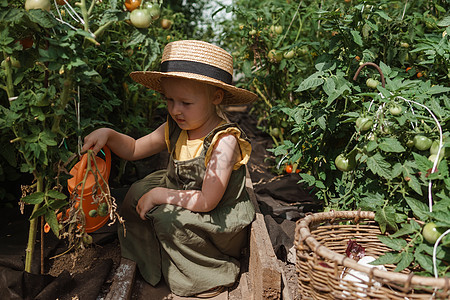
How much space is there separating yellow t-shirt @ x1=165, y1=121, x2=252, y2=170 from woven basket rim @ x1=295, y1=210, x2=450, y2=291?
504mm

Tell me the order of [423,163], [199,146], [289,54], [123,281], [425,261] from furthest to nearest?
[289,54]
[199,146]
[123,281]
[423,163]
[425,261]

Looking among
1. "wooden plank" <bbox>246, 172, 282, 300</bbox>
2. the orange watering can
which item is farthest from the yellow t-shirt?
the orange watering can

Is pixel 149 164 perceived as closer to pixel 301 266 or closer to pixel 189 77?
Answer: pixel 189 77

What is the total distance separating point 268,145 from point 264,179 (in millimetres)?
906

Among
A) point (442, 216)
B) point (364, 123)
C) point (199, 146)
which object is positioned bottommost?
point (199, 146)

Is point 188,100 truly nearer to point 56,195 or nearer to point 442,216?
point 56,195

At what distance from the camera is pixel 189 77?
1.87 metres

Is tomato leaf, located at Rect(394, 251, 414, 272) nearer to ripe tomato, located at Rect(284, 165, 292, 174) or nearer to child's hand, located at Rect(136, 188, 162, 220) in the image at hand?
child's hand, located at Rect(136, 188, 162, 220)

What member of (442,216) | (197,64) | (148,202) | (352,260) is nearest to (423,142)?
(442,216)

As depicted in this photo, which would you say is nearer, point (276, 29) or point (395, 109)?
point (395, 109)

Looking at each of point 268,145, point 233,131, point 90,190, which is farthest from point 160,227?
point 268,145

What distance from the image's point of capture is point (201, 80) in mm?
1885

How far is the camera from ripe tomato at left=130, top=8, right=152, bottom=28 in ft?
4.19

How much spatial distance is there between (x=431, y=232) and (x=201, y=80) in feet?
3.59
